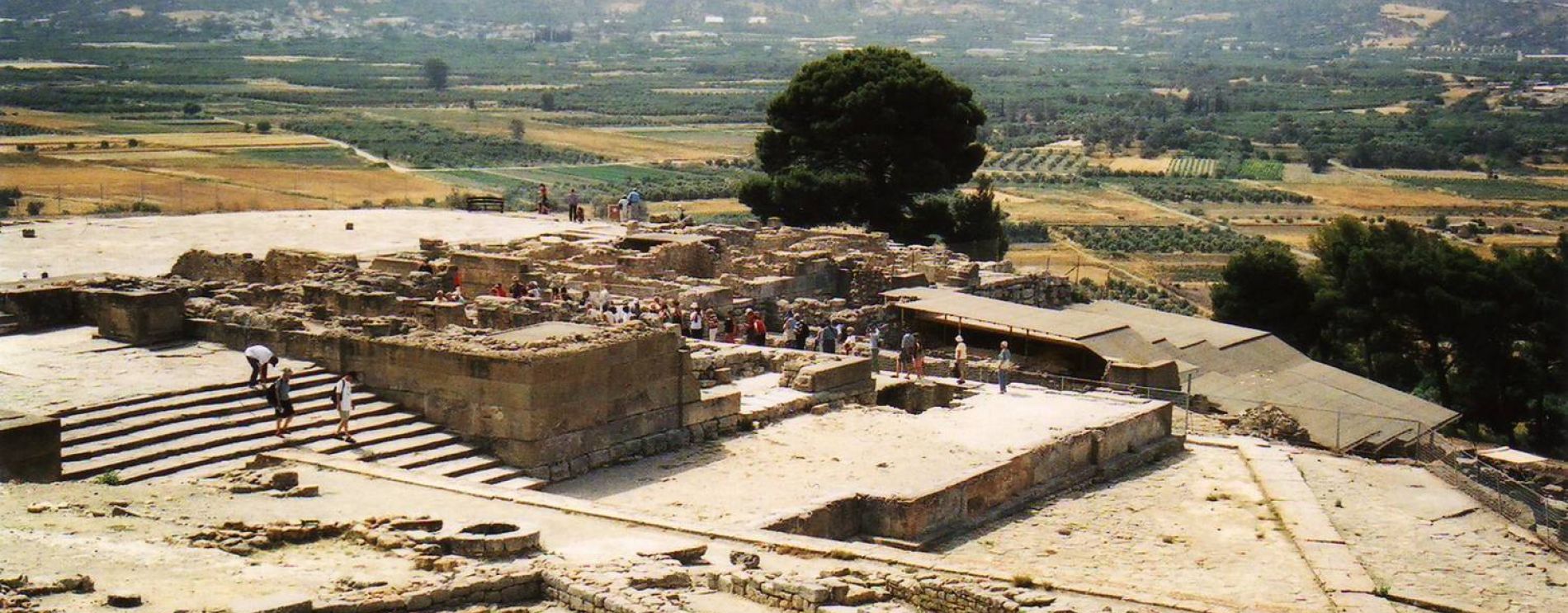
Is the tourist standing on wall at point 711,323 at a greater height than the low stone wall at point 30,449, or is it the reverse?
the low stone wall at point 30,449

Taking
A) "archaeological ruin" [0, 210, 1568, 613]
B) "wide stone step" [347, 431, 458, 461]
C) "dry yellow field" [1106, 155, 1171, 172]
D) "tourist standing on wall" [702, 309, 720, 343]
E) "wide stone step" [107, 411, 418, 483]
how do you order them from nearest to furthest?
"archaeological ruin" [0, 210, 1568, 613], "wide stone step" [107, 411, 418, 483], "wide stone step" [347, 431, 458, 461], "tourist standing on wall" [702, 309, 720, 343], "dry yellow field" [1106, 155, 1171, 172]

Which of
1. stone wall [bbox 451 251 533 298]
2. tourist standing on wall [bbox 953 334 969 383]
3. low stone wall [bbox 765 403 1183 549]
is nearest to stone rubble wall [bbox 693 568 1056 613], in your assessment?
low stone wall [bbox 765 403 1183 549]

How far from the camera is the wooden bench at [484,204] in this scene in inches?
1774

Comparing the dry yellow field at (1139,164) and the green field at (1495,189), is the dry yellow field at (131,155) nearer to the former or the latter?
the green field at (1495,189)

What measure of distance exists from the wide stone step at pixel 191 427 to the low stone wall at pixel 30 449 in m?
0.62

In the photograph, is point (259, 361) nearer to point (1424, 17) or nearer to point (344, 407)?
point (344, 407)

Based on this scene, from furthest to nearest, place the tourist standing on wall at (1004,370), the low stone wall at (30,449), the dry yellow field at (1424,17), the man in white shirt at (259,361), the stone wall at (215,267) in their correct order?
the dry yellow field at (1424,17), the stone wall at (215,267), the tourist standing on wall at (1004,370), the man in white shirt at (259,361), the low stone wall at (30,449)

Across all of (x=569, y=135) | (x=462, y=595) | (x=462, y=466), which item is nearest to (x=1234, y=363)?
(x=462, y=466)

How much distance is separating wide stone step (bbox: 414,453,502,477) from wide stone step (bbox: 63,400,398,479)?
115 cm

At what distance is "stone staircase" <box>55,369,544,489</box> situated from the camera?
19.5 m

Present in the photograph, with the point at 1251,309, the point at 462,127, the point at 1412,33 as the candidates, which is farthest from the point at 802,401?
the point at 1412,33

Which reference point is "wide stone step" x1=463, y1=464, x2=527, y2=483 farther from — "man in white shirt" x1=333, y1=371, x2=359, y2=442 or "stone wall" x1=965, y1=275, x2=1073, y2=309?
"stone wall" x1=965, y1=275, x2=1073, y2=309

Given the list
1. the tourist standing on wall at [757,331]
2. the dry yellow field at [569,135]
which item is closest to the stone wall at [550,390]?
the tourist standing on wall at [757,331]

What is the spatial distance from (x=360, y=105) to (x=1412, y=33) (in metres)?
111
